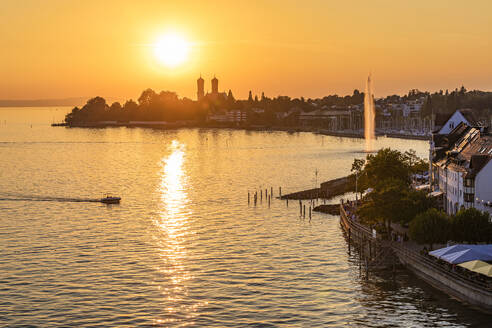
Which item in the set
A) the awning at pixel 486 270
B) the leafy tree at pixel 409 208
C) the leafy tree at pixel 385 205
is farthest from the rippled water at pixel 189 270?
the leafy tree at pixel 409 208

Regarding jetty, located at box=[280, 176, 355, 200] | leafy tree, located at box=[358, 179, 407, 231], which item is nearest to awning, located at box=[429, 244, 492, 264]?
leafy tree, located at box=[358, 179, 407, 231]

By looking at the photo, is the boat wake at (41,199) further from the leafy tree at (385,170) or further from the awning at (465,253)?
the awning at (465,253)

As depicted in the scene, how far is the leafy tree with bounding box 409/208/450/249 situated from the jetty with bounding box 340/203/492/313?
1.45 m

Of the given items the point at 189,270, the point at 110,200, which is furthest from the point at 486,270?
the point at 110,200

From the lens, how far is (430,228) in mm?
58719

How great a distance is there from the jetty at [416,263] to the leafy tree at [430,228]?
57.3 inches

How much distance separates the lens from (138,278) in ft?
206

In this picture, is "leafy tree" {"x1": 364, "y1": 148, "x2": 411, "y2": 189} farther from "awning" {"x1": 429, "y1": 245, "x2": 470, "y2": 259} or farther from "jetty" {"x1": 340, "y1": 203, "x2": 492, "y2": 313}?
"awning" {"x1": 429, "y1": 245, "x2": 470, "y2": 259}

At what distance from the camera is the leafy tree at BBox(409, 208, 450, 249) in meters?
58.2

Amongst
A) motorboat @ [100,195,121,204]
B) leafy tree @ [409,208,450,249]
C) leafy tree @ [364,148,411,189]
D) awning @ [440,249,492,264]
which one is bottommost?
motorboat @ [100,195,121,204]

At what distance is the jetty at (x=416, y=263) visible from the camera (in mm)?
49312

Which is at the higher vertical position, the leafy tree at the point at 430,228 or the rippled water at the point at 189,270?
the leafy tree at the point at 430,228

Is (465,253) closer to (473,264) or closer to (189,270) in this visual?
(473,264)

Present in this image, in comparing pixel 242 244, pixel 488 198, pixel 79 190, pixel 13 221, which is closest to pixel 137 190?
pixel 79 190
